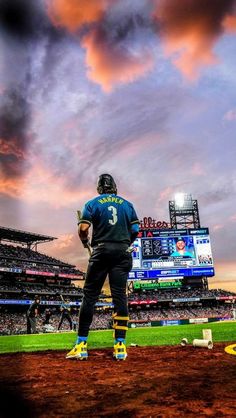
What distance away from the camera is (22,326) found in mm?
40000

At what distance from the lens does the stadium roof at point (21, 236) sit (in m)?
53.0

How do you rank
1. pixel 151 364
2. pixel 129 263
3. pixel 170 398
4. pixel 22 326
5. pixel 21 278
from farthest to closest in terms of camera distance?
pixel 21 278 < pixel 22 326 < pixel 129 263 < pixel 151 364 < pixel 170 398

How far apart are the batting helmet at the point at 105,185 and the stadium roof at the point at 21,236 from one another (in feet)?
160

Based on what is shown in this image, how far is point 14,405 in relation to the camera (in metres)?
2.38

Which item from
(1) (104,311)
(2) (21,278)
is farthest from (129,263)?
(1) (104,311)

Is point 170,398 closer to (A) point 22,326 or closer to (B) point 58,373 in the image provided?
(B) point 58,373

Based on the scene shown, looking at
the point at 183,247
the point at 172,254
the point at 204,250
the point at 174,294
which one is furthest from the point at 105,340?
the point at 174,294

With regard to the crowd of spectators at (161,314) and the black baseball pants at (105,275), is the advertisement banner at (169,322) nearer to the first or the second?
the crowd of spectators at (161,314)

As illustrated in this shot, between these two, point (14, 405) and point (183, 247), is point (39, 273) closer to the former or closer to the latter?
point (183, 247)

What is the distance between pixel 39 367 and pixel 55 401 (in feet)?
5.76

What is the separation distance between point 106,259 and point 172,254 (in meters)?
44.6

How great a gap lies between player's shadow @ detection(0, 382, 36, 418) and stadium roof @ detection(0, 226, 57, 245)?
50.8m

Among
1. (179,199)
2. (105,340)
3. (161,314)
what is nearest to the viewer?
(105,340)

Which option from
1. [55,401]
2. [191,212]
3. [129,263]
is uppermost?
[191,212]
